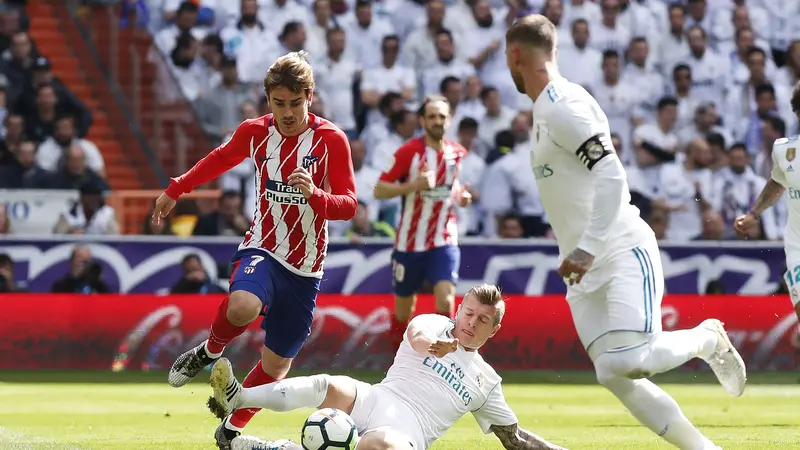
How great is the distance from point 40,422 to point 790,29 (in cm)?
1294

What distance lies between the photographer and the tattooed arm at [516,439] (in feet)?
24.3

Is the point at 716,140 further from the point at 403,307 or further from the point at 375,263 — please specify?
the point at 403,307

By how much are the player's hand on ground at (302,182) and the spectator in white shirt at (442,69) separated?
9.94m

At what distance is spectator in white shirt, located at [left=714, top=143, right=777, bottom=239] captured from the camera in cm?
1616

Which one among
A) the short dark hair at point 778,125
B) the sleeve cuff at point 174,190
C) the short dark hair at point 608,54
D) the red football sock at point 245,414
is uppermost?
the sleeve cuff at point 174,190

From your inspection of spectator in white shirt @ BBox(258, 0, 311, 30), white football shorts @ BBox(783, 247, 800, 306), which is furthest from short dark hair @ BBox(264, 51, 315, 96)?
spectator in white shirt @ BBox(258, 0, 311, 30)

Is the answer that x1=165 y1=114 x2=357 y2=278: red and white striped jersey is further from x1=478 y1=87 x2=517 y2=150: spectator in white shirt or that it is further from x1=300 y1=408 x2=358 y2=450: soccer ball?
x1=478 y1=87 x2=517 y2=150: spectator in white shirt

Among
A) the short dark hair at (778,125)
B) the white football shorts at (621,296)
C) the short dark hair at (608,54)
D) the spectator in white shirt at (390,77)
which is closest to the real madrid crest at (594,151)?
the white football shorts at (621,296)

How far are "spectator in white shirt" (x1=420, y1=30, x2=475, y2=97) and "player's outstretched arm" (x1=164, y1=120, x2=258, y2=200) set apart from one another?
922 cm

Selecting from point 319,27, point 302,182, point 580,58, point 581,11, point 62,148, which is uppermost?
point 302,182

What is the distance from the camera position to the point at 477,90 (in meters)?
16.8

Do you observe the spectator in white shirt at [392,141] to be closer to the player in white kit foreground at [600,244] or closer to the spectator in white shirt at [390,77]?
the spectator in white shirt at [390,77]

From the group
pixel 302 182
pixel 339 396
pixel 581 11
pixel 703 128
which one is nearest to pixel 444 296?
pixel 302 182

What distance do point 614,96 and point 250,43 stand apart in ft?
16.1
